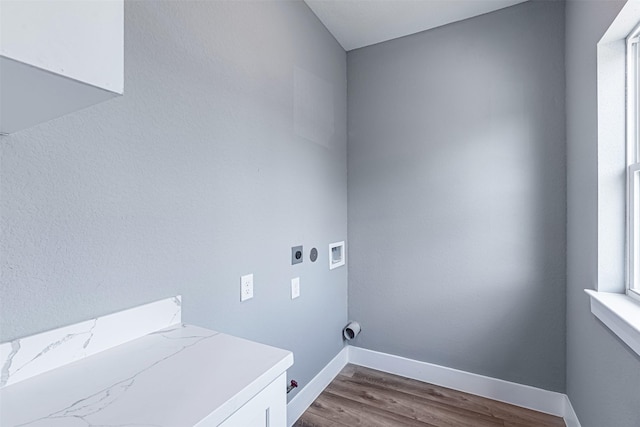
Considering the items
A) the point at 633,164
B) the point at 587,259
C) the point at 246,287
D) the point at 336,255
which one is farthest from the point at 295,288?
the point at 633,164

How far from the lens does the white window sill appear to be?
3.09 feet

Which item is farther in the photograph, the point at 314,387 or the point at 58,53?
the point at 314,387

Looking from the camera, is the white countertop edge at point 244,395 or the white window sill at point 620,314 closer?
the white countertop edge at point 244,395

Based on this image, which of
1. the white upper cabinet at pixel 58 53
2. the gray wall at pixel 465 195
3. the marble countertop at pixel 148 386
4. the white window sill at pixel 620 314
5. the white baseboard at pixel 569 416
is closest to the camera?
the white upper cabinet at pixel 58 53

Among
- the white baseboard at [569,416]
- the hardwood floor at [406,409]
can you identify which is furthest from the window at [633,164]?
the hardwood floor at [406,409]

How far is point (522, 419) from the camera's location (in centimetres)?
172

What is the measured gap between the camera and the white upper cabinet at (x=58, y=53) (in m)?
0.38

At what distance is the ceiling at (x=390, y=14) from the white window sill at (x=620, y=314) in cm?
179

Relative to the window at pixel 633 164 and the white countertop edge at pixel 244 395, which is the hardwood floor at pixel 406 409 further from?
the white countertop edge at pixel 244 395

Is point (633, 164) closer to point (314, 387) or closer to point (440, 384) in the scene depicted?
point (440, 384)

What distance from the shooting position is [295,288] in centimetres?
173

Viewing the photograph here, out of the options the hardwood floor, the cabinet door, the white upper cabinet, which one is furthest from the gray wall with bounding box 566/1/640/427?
the white upper cabinet

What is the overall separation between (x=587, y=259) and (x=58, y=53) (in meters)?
1.98

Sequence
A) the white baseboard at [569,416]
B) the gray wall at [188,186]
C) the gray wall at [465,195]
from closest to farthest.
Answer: the gray wall at [188,186], the white baseboard at [569,416], the gray wall at [465,195]
